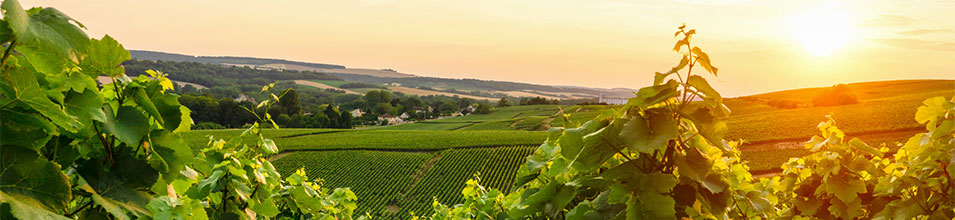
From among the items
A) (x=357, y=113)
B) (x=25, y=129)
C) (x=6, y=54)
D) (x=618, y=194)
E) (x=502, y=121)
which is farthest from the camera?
(x=357, y=113)

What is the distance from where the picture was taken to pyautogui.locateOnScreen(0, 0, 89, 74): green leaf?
1266 mm

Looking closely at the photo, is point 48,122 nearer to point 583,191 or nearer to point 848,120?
point 583,191

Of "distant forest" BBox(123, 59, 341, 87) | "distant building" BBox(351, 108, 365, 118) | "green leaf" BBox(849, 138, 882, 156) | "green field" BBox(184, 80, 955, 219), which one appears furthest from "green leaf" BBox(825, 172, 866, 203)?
"distant building" BBox(351, 108, 365, 118)

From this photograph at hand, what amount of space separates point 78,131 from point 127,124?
15 cm

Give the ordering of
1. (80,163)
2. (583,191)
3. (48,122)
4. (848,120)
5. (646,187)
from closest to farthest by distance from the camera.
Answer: (48,122) → (646,187) → (80,163) → (583,191) → (848,120)

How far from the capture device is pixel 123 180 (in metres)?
1.87

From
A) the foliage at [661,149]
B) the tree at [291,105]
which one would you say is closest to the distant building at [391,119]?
the tree at [291,105]

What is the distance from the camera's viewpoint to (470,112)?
128m

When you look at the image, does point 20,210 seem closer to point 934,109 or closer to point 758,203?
point 758,203

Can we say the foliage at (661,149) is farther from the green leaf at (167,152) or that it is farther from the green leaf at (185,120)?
the green leaf at (185,120)

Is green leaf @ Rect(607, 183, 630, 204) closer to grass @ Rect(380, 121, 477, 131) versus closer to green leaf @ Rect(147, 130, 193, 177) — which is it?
green leaf @ Rect(147, 130, 193, 177)

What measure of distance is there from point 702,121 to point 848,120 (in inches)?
2677

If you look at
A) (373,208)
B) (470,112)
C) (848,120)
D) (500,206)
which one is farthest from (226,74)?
(500,206)

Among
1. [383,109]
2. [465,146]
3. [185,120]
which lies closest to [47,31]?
[185,120]
